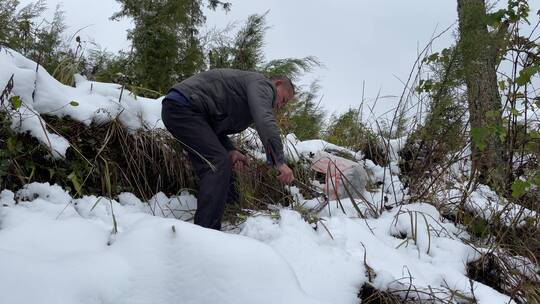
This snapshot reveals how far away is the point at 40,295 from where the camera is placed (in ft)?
5.19

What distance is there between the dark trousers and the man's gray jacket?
0.08 m

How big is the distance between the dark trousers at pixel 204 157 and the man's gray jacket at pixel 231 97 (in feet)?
0.27

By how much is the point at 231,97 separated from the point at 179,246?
1430 mm

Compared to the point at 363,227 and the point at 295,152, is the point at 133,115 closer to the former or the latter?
the point at 295,152

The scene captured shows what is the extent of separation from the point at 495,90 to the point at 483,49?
39cm

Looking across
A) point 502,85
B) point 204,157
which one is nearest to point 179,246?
point 204,157

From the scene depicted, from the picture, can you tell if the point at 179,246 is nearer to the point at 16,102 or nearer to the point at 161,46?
the point at 16,102

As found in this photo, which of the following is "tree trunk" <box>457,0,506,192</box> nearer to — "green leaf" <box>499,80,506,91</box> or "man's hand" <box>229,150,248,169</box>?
"green leaf" <box>499,80,506,91</box>

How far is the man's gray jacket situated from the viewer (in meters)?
2.90

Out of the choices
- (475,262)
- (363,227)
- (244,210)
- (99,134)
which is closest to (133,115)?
(99,134)

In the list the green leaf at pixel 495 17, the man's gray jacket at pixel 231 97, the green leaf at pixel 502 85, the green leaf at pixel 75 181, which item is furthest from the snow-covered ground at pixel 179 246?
the green leaf at pixel 495 17

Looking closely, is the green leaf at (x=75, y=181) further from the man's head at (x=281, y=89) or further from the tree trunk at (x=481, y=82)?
the tree trunk at (x=481, y=82)

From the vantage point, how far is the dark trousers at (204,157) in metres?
2.76

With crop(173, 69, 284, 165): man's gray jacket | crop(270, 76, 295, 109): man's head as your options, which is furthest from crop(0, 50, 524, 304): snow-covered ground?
crop(270, 76, 295, 109): man's head
